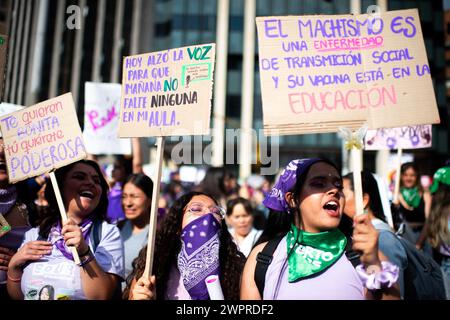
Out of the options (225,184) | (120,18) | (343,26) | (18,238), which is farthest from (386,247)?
Answer: (120,18)

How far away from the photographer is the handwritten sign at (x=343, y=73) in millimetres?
2340

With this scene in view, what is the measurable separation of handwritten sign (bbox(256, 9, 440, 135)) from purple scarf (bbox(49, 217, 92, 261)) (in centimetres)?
126

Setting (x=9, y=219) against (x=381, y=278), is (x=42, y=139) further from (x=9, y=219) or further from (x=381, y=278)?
(x=381, y=278)

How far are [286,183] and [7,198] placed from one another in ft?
6.39

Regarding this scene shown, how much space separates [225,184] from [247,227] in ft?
6.17

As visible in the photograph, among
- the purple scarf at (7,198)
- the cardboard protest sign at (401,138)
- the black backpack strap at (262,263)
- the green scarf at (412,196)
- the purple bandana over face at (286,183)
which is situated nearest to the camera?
the black backpack strap at (262,263)

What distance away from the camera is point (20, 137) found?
3.03 metres

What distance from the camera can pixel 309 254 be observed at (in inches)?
88.3

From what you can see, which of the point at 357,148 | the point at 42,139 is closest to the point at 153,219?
the point at 42,139

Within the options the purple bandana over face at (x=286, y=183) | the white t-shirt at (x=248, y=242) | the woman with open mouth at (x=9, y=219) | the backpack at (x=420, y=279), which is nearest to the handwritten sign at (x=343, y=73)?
the purple bandana over face at (x=286, y=183)

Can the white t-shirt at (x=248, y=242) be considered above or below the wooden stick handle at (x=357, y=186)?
below

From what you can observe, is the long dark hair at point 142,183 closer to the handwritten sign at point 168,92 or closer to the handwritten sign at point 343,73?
the handwritten sign at point 168,92

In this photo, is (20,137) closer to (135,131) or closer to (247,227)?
(135,131)

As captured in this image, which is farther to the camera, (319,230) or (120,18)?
(120,18)
